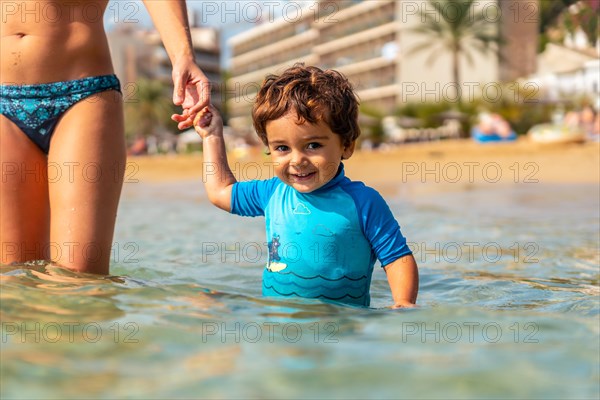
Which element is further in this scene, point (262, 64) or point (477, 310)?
point (262, 64)

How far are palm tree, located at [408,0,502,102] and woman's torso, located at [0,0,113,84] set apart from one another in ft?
154

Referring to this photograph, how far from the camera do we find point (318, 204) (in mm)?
3307

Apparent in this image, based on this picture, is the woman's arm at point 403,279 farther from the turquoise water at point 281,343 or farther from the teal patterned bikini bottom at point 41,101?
the teal patterned bikini bottom at point 41,101

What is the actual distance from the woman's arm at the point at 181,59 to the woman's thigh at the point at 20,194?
66cm

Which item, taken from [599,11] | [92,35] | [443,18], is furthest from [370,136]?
[92,35]

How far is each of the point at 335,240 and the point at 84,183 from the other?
1.11 m

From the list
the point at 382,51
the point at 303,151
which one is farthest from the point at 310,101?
the point at 382,51

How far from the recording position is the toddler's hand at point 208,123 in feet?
11.6

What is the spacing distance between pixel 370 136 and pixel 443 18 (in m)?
10.1

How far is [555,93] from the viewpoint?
138 ft

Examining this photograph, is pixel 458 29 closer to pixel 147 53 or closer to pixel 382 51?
pixel 382 51

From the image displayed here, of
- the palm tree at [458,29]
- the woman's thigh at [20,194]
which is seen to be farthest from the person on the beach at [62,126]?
the palm tree at [458,29]

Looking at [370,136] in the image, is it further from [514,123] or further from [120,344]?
[120,344]

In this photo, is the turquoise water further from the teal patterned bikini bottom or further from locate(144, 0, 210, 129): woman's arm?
locate(144, 0, 210, 129): woman's arm
